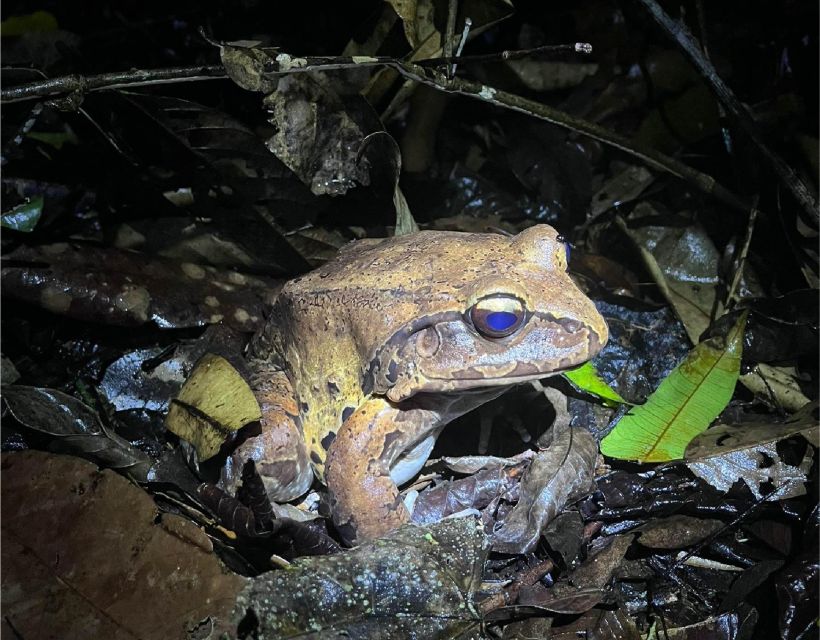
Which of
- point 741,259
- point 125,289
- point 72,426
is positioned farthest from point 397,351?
point 741,259

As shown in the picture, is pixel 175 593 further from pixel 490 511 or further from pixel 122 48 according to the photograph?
pixel 122 48

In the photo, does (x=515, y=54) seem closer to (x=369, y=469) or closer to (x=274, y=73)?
(x=274, y=73)

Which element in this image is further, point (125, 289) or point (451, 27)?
point (125, 289)

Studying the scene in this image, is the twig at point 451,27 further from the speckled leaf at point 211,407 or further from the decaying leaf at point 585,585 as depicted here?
the decaying leaf at point 585,585

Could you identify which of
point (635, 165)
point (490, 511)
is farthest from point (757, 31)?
point (490, 511)

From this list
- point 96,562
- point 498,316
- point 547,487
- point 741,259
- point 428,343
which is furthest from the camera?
point 741,259

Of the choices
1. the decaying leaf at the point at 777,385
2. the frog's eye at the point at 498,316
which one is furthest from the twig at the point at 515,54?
the decaying leaf at the point at 777,385
